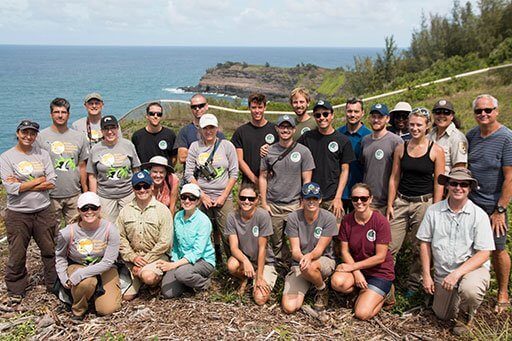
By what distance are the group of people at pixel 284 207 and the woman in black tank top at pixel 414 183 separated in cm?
2

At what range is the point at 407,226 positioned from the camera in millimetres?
6027

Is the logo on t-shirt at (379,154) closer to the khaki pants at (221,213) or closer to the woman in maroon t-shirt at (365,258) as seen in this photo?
the woman in maroon t-shirt at (365,258)

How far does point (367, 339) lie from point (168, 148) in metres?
3.78

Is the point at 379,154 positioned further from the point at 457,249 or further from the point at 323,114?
the point at 457,249

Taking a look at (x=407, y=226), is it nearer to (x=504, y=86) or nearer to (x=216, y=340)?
(x=216, y=340)

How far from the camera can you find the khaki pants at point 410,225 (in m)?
5.84

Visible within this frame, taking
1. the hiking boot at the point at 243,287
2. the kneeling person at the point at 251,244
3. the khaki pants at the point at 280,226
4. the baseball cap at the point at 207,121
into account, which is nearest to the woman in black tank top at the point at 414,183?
the khaki pants at the point at 280,226

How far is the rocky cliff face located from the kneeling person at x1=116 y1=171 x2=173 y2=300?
68.7 metres

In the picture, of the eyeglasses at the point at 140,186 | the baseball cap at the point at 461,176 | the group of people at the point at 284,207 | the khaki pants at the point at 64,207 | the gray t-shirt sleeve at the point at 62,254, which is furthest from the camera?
the khaki pants at the point at 64,207

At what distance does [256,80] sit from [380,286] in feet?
280

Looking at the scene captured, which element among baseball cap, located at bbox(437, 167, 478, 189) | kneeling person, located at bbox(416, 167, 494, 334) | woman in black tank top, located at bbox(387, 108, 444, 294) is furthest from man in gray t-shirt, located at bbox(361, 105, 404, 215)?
baseball cap, located at bbox(437, 167, 478, 189)

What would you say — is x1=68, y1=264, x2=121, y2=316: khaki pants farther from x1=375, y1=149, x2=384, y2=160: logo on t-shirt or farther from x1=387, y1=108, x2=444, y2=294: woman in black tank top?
x1=375, y1=149, x2=384, y2=160: logo on t-shirt

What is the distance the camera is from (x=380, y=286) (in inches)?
221

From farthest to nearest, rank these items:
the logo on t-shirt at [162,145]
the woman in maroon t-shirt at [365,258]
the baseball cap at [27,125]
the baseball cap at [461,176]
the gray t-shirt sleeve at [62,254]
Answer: the logo on t-shirt at [162,145]
the baseball cap at [27,125]
the gray t-shirt sleeve at [62,254]
the woman in maroon t-shirt at [365,258]
the baseball cap at [461,176]
